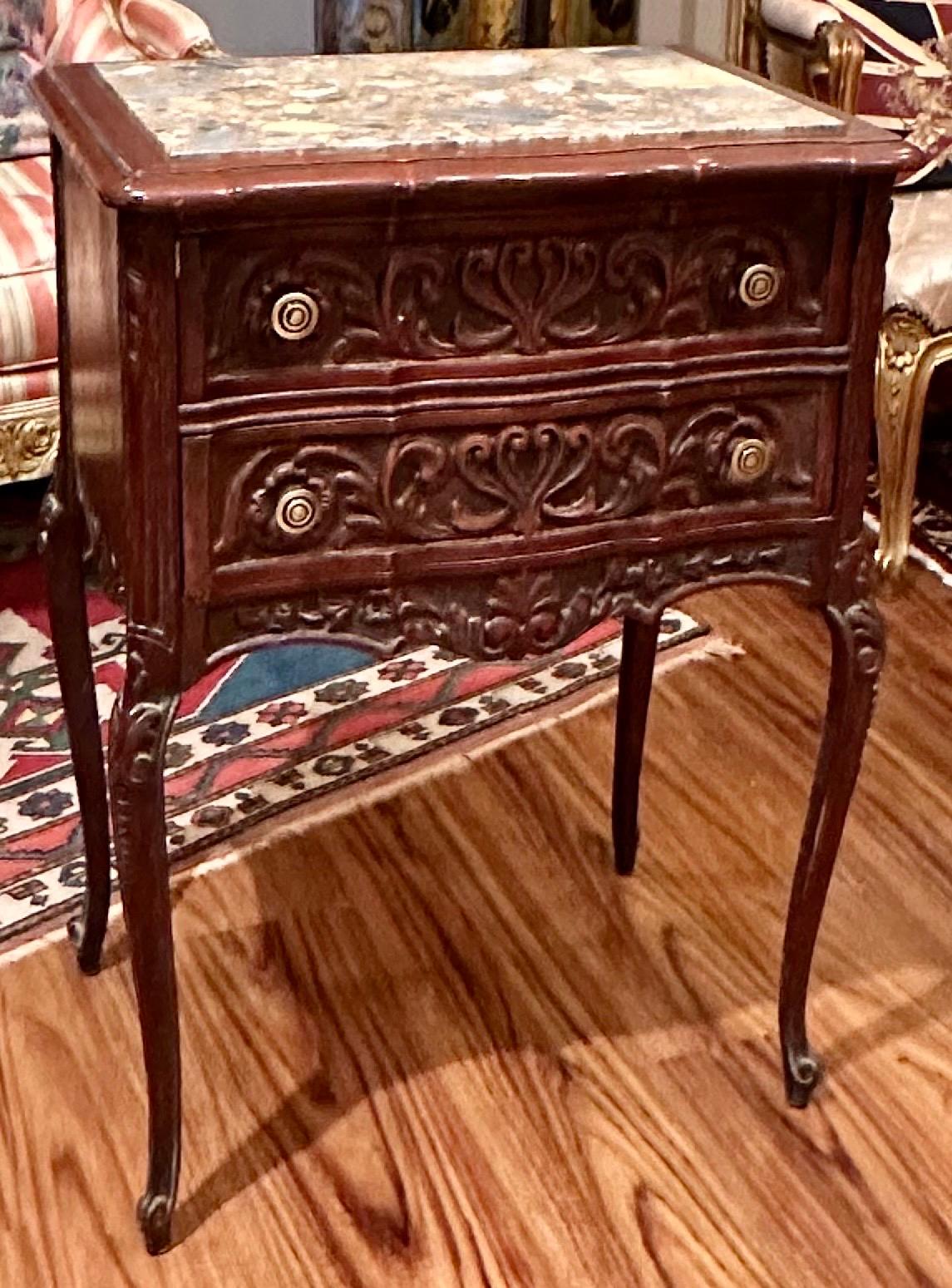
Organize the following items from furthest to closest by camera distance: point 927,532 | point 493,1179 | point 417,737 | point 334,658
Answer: point 927,532, point 334,658, point 417,737, point 493,1179

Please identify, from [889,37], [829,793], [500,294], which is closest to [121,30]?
[889,37]

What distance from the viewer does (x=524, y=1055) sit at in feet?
4.83

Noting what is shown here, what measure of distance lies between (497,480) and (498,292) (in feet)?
0.42

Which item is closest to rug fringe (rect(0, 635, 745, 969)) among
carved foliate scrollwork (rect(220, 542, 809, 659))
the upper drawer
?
carved foliate scrollwork (rect(220, 542, 809, 659))

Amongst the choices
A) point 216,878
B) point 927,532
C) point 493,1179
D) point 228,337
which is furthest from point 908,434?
point 228,337

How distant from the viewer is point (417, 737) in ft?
6.34

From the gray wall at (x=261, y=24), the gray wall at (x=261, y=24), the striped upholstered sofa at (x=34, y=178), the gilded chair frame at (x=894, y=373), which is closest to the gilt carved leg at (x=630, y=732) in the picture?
the gilded chair frame at (x=894, y=373)

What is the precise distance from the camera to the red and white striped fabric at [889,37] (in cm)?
250

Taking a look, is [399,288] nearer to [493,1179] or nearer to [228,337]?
[228,337]

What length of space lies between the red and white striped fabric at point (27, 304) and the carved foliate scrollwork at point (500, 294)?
1105 millimetres

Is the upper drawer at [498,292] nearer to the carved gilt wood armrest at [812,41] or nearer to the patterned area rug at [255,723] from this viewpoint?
the patterned area rug at [255,723]

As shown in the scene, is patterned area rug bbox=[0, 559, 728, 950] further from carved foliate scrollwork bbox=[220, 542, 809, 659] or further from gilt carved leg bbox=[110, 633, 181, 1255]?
carved foliate scrollwork bbox=[220, 542, 809, 659]

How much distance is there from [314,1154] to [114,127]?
827 mm

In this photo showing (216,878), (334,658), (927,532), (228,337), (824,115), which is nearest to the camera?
(228,337)
